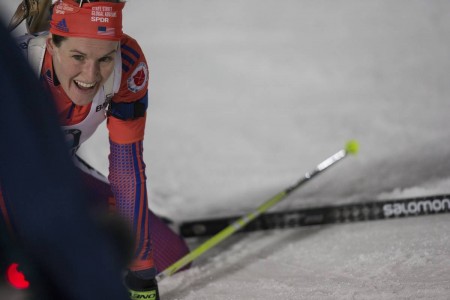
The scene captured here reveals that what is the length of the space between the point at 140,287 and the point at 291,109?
1.16 meters

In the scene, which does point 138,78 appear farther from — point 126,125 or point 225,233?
point 225,233

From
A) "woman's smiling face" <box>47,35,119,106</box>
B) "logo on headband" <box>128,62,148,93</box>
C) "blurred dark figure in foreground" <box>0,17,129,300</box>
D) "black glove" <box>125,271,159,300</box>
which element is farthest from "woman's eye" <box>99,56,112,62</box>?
"blurred dark figure in foreground" <box>0,17,129,300</box>

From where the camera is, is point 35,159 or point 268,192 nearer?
point 35,159

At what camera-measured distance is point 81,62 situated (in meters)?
0.97

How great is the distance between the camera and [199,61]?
229cm

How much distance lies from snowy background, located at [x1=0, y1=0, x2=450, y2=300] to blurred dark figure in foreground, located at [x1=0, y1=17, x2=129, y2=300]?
3.60ft

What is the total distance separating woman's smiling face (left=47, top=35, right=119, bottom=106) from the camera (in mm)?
949

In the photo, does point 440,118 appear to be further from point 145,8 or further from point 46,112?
point 46,112

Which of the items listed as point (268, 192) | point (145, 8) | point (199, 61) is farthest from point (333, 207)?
point (145, 8)

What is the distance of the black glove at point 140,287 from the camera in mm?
1161

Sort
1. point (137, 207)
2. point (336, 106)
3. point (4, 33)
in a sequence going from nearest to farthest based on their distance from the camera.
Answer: point (4, 33) → point (137, 207) → point (336, 106)

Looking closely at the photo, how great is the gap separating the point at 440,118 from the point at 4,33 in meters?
1.89

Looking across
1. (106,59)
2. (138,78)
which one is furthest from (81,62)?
(138,78)

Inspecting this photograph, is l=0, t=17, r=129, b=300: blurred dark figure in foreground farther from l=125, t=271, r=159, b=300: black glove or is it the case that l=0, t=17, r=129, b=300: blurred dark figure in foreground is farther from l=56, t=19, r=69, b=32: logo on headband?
l=125, t=271, r=159, b=300: black glove
